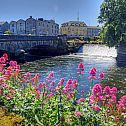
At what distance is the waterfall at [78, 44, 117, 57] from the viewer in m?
91.6

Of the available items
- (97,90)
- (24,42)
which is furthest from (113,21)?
(97,90)

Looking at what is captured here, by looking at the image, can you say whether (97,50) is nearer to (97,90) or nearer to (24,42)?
(24,42)

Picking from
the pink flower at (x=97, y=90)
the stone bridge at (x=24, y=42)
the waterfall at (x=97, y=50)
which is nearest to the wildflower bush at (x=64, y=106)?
the pink flower at (x=97, y=90)

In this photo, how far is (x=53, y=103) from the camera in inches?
464

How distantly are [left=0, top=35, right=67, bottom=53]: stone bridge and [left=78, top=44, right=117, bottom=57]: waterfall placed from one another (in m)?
6.91

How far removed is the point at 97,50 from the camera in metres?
97.2

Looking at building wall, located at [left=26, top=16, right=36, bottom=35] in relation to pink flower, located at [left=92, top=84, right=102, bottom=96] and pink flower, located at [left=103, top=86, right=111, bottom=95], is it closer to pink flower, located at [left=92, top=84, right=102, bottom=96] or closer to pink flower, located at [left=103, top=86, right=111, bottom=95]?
pink flower, located at [left=103, top=86, right=111, bottom=95]

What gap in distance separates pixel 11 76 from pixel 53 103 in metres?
3.31

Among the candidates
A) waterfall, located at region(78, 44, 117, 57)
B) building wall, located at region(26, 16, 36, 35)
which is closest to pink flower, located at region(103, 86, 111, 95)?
waterfall, located at region(78, 44, 117, 57)

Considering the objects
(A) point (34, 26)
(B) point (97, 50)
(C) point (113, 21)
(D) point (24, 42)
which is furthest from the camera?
(A) point (34, 26)

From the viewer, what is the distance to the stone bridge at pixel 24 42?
7494cm

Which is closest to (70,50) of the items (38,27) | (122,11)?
(122,11)

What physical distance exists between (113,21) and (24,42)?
21146mm

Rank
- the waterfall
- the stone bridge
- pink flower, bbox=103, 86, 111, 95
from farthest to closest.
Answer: the waterfall, the stone bridge, pink flower, bbox=103, 86, 111, 95
